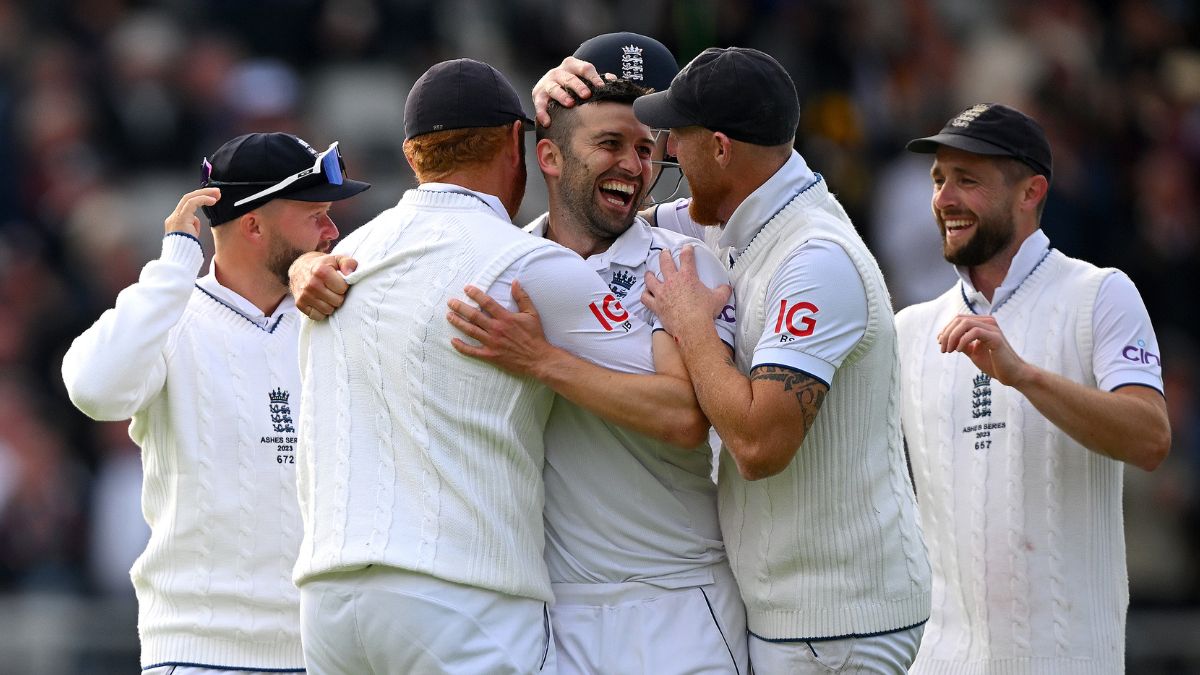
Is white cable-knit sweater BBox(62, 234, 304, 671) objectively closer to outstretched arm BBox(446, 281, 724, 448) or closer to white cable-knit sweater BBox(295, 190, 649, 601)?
white cable-knit sweater BBox(295, 190, 649, 601)

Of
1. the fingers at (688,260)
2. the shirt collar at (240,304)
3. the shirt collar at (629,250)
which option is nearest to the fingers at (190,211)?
the shirt collar at (240,304)

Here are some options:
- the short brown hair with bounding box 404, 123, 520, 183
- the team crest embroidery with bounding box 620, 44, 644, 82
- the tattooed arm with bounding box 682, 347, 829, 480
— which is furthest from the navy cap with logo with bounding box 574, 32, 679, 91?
the tattooed arm with bounding box 682, 347, 829, 480

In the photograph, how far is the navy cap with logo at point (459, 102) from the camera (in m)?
4.69

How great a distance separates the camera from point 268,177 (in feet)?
18.3

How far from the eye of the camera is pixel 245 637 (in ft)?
17.2

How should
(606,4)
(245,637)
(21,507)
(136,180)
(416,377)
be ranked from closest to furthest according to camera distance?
1. (416,377)
2. (245,637)
3. (21,507)
4. (136,180)
5. (606,4)

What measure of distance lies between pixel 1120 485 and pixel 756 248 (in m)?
1.58

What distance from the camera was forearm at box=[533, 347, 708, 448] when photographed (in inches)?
176

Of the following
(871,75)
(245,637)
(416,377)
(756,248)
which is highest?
(871,75)

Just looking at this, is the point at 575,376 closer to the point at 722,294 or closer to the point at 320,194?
the point at 722,294

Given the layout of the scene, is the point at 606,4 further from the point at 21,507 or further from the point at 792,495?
the point at 792,495

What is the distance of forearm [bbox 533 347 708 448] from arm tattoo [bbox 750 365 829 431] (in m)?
0.22

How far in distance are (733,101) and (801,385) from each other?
849 mm

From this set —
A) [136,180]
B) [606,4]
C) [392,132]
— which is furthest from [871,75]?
[136,180]
